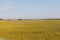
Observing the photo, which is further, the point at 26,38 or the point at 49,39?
the point at 26,38

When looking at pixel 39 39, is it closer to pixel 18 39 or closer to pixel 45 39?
pixel 45 39

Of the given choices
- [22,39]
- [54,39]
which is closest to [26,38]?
[22,39]

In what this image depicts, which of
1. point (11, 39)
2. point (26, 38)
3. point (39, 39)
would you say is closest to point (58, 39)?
point (39, 39)

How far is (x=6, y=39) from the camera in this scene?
9.77 m

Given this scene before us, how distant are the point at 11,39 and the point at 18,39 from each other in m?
0.40

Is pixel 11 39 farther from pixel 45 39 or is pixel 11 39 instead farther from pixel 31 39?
pixel 45 39

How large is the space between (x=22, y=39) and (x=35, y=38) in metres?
0.75

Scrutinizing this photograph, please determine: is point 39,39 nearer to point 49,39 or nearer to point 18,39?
point 49,39

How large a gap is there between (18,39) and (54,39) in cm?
198

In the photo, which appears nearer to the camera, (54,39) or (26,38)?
(54,39)


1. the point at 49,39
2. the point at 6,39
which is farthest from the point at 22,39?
the point at 49,39

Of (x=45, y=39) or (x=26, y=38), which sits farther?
(x=26, y=38)

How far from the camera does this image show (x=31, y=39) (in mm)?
9625

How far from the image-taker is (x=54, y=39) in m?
9.33
